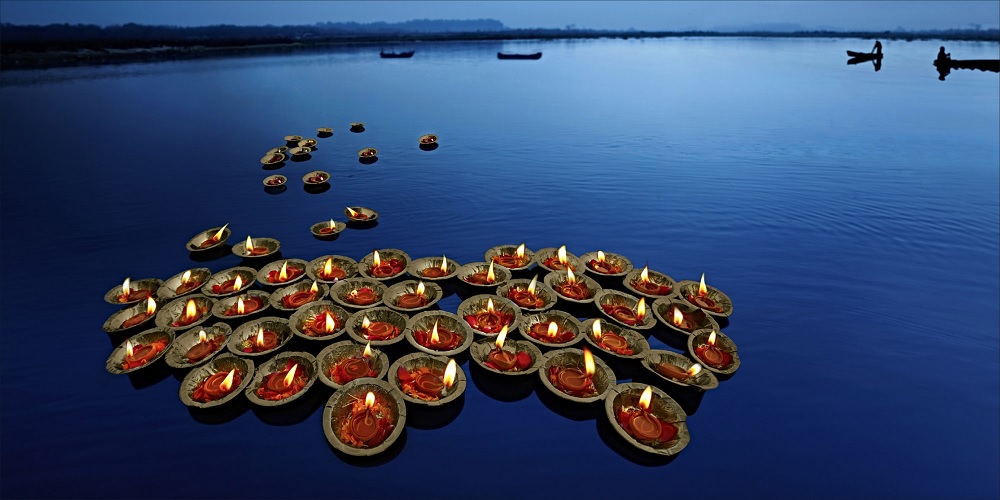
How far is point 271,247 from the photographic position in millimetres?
10008

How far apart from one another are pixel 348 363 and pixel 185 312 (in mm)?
3548

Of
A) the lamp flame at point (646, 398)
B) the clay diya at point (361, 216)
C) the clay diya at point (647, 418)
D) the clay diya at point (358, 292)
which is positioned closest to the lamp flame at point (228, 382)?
the clay diya at point (358, 292)

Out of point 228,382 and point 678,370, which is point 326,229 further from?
point 678,370

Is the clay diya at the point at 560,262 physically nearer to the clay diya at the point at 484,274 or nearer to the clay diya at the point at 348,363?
the clay diya at the point at 484,274

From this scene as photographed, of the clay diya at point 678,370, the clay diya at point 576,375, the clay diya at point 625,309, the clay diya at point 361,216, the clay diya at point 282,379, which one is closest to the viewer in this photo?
the clay diya at point 282,379

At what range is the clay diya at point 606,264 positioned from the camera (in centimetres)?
917

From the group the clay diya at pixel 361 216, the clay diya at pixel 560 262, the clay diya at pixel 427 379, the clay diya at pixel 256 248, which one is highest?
the clay diya at pixel 361 216

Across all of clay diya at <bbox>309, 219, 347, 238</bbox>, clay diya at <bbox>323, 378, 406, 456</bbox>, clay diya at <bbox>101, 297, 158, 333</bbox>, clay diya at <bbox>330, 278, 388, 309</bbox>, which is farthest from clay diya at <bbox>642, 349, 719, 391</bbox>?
clay diya at <bbox>101, 297, 158, 333</bbox>

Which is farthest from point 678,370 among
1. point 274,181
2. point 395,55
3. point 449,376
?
point 395,55

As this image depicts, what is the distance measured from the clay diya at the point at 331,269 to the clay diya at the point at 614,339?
5205 millimetres

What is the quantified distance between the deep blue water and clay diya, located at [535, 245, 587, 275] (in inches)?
58.5

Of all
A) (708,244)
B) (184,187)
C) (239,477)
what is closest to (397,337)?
(239,477)

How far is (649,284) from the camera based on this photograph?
28.2ft

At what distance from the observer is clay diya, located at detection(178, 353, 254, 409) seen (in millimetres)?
5578
